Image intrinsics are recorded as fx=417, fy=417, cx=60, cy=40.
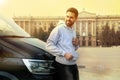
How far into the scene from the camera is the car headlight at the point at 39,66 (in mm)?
3727

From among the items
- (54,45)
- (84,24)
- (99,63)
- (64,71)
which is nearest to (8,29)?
(54,45)

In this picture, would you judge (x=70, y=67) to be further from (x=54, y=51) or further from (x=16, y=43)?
(x=16, y=43)

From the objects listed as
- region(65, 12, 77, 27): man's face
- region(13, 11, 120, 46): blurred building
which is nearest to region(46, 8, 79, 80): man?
region(65, 12, 77, 27): man's face

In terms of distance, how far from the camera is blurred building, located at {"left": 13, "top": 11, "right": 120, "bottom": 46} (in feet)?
18.2

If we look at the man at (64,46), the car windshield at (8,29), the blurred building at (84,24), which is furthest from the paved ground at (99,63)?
the man at (64,46)

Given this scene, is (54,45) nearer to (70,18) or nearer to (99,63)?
(70,18)

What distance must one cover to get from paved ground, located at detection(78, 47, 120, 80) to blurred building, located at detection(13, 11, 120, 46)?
0.13 m

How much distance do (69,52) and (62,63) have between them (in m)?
0.12

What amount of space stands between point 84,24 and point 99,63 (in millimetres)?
568

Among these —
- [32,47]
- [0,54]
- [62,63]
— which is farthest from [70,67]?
[0,54]

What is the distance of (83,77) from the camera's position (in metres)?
5.66

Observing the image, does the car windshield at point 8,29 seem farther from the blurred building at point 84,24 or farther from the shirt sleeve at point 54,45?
the blurred building at point 84,24

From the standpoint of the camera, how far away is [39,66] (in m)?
3.80

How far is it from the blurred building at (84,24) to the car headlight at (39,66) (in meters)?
1.72
